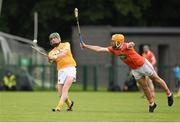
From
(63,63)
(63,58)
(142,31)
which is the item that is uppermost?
(142,31)

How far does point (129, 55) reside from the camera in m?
20.5

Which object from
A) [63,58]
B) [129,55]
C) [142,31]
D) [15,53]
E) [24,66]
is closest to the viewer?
[129,55]

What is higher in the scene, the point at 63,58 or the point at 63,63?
the point at 63,58

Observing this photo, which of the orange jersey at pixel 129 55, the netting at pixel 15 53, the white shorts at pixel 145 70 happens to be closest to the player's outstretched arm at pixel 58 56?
the orange jersey at pixel 129 55

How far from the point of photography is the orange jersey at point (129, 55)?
20422mm

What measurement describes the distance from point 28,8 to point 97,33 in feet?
40.6

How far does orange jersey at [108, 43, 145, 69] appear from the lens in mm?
20422

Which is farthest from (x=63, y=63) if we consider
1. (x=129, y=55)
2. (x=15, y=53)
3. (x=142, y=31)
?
(x=142, y=31)

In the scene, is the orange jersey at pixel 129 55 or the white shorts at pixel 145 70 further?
the white shorts at pixel 145 70

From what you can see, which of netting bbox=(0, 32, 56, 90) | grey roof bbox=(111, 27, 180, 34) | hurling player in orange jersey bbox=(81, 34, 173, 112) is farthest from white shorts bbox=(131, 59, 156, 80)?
grey roof bbox=(111, 27, 180, 34)

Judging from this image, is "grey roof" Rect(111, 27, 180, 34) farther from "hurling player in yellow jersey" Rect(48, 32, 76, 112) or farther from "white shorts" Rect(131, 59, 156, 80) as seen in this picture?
"hurling player in yellow jersey" Rect(48, 32, 76, 112)

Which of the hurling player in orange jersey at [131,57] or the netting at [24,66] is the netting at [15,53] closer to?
the netting at [24,66]

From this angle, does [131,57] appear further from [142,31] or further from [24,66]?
[142,31]

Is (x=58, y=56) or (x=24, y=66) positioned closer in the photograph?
(x=58, y=56)
